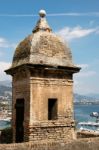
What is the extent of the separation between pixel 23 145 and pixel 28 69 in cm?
259

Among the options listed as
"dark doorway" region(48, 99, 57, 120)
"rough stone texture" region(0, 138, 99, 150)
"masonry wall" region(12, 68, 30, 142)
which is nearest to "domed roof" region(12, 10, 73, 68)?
"masonry wall" region(12, 68, 30, 142)

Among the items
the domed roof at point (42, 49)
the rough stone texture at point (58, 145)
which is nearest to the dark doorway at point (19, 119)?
the domed roof at point (42, 49)

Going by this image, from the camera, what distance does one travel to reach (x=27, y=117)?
38.2 feet

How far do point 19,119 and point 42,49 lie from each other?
2256 mm

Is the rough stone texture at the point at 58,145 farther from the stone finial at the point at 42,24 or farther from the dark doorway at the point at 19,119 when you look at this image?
the stone finial at the point at 42,24

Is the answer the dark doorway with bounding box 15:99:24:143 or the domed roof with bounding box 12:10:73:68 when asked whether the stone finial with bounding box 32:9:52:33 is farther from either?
the dark doorway with bounding box 15:99:24:143

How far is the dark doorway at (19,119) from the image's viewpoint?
1214 cm

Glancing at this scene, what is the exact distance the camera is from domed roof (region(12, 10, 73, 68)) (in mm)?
11961

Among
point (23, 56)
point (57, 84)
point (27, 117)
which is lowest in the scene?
point (27, 117)

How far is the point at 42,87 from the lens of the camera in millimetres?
11867

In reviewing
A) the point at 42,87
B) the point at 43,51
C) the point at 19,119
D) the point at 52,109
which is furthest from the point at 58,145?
the point at 43,51

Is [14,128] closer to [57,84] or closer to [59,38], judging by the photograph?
[57,84]

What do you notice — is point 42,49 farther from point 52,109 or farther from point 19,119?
point 19,119

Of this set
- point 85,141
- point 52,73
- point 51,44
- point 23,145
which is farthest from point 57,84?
point 23,145
